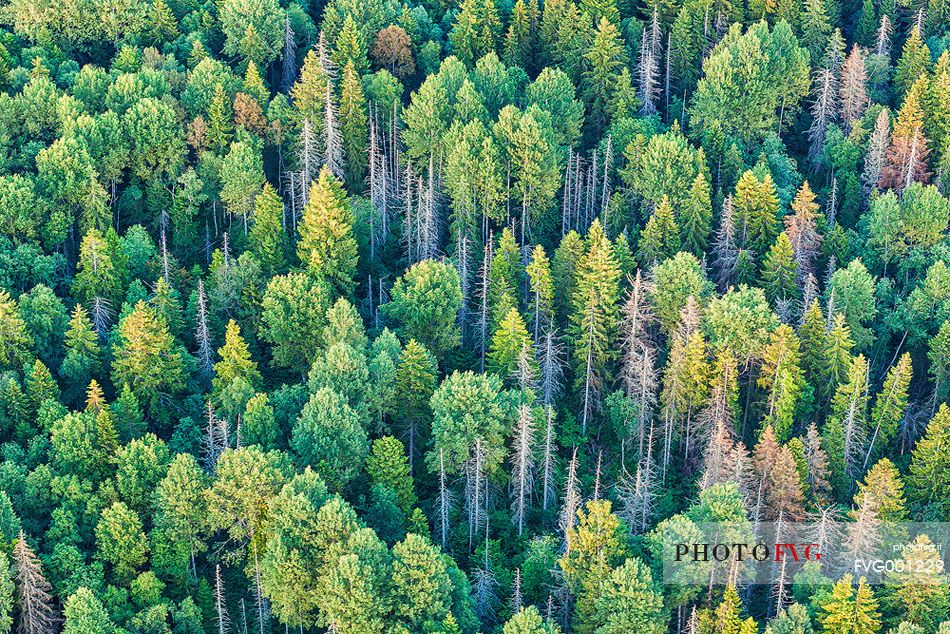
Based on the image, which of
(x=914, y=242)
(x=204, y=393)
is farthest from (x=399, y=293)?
(x=914, y=242)

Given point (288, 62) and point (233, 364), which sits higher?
point (288, 62)

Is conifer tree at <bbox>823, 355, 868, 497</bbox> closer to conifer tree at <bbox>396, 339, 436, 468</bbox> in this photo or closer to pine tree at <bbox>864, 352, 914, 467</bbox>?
pine tree at <bbox>864, 352, 914, 467</bbox>

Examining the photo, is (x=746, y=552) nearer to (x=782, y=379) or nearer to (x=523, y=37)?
(x=782, y=379)

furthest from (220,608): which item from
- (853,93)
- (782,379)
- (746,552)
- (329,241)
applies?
(853,93)

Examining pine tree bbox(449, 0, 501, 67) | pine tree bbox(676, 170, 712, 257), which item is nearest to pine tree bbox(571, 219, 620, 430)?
pine tree bbox(676, 170, 712, 257)

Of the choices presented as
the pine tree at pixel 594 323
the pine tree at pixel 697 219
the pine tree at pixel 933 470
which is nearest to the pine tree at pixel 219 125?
the pine tree at pixel 594 323

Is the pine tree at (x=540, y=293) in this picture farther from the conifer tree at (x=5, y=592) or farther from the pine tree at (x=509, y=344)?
the conifer tree at (x=5, y=592)
